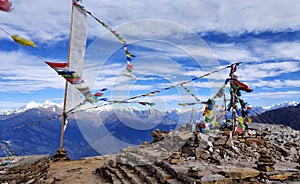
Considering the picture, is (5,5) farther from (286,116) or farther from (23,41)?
(286,116)

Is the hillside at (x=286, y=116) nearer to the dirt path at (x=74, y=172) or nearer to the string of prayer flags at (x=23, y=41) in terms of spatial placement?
the dirt path at (x=74, y=172)

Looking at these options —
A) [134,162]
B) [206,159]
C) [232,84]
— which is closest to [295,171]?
[206,159]

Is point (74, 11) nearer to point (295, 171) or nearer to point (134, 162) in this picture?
point (134, 162)

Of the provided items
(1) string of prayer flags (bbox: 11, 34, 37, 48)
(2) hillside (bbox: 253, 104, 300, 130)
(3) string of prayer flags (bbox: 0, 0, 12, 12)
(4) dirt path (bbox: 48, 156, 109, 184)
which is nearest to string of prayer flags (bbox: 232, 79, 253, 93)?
(4) dirt path (bbox: 48, 156, 109, 184)

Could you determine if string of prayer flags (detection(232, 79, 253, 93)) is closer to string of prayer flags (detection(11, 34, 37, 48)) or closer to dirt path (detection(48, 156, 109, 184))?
dirt path (detection(48, 156, 109, 184))

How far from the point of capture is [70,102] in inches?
603

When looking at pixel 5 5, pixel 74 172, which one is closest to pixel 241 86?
pixel 5 5

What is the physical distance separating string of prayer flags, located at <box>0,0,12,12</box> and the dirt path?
8.28m

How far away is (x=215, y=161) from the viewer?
32.0ft

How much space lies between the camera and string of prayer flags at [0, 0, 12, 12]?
6.15 metres

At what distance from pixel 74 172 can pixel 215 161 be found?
26.8 feet

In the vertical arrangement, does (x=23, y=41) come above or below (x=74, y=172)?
above

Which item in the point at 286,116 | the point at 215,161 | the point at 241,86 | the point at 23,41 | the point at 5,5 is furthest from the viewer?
the point at 286,116

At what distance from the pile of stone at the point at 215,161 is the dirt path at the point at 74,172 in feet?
2.33
